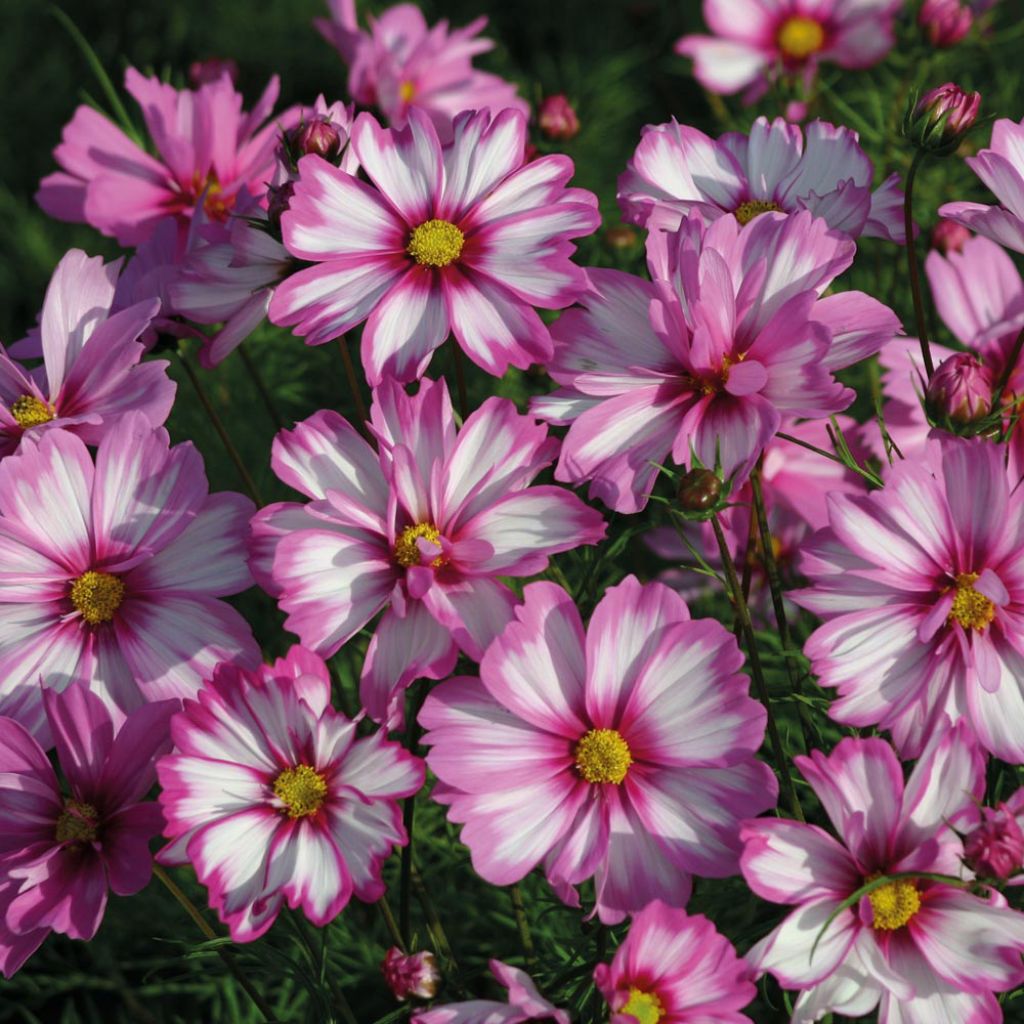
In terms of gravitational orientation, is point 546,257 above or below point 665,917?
above

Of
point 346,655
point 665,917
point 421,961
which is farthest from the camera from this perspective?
point 346,655

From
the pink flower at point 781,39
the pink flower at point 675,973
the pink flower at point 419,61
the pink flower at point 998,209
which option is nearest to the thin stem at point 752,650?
the pink flower at point 675,973

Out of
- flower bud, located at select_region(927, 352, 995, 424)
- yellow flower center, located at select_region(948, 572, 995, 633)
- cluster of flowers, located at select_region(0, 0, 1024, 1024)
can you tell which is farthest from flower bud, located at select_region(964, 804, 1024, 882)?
flower bud, located at select_region(927, 352, 995, 424)

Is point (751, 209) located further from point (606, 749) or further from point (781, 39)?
point (781, 39)

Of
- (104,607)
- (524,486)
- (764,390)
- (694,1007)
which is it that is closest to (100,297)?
(104,607)

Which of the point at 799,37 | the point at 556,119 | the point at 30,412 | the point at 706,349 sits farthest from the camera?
the point at 799,37

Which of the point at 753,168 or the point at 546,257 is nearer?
the point at 546,257

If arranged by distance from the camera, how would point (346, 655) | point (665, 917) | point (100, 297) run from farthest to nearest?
1. point (346, 655)
2. point (100, 297)
3. point (665, 917)

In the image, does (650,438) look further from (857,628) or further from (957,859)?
(957,859)

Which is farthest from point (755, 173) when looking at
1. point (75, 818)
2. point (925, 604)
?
point (75, 818)
